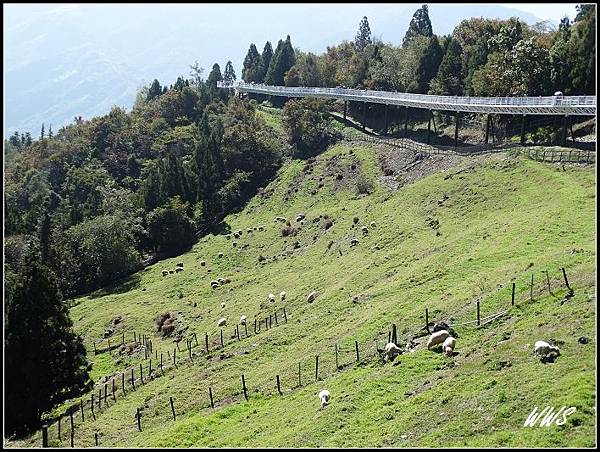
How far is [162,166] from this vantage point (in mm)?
104375

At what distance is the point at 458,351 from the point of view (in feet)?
99.6

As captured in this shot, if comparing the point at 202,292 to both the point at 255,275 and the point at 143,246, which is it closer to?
the point at 255,275

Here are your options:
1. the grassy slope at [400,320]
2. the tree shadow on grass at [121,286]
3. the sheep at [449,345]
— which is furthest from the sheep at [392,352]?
the tree shadow on grass at [121,286]

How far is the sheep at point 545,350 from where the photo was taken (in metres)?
25.7

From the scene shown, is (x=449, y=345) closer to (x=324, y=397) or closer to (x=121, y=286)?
(x=324, y=397)

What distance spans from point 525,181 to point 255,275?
2793cm

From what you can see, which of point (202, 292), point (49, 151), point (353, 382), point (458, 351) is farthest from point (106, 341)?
point (49, 151)

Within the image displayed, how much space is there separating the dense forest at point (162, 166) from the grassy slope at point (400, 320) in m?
7.67

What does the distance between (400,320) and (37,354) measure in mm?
24894

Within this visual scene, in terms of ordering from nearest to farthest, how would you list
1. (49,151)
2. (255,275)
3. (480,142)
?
(255,275)
(480,142)
(49,151)

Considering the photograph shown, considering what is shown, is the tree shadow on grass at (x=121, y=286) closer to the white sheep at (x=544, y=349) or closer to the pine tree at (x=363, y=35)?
the white sheep at (x=544, y=349)

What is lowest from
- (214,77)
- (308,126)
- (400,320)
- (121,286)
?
(121,286)

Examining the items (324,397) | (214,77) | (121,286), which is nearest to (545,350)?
(324,397)

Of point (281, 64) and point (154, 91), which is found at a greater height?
point (281, 64)
